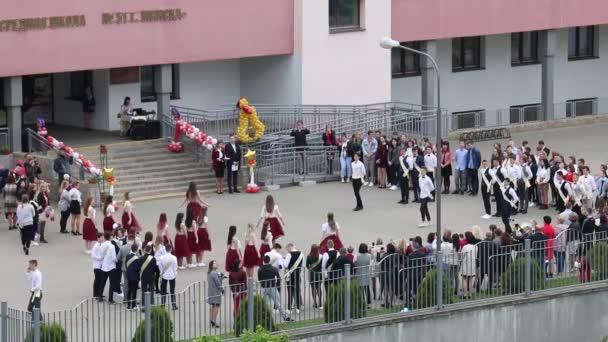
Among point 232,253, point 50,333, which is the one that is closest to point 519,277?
point 232,253

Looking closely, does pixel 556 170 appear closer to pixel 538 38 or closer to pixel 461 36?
pixel 461 36

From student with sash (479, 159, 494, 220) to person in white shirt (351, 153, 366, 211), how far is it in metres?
2.77

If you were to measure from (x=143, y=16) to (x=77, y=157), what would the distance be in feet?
15.0

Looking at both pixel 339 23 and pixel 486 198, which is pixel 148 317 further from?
pixel 339 23

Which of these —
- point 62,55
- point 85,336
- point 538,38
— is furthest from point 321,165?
point 85,336

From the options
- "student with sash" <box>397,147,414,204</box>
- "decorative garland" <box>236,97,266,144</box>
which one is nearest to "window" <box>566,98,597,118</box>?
"decorative garland" <box>236,97,266,144</box>

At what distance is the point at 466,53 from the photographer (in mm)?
58000

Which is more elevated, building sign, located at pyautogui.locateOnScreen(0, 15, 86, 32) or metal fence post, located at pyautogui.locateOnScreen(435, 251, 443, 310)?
building sign, located at pyautogui.locateOnScreen(0, 15, 86, 32)

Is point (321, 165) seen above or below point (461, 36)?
below

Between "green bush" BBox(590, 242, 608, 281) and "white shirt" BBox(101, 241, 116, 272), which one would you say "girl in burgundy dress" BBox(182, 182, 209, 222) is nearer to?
"white shirt" BBox(101, 241, 116, 272)

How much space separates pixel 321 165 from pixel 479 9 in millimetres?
9294

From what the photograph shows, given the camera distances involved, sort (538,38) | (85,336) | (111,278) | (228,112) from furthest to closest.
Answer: (538,38)
(228,112)
(111,278)
(85,336)

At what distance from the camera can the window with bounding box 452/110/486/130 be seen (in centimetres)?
5644

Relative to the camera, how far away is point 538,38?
59062 millimetres
